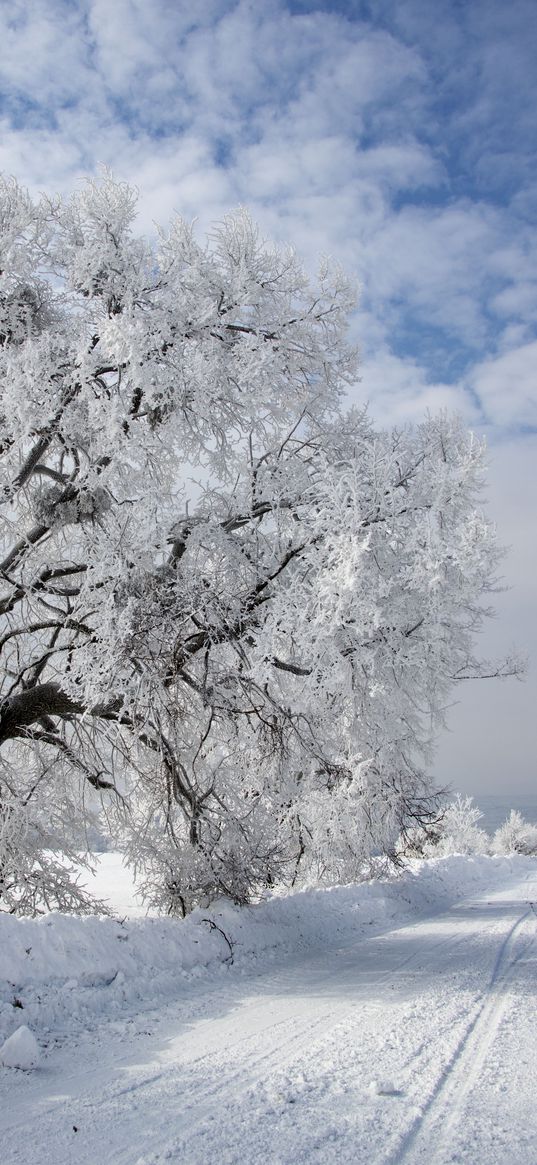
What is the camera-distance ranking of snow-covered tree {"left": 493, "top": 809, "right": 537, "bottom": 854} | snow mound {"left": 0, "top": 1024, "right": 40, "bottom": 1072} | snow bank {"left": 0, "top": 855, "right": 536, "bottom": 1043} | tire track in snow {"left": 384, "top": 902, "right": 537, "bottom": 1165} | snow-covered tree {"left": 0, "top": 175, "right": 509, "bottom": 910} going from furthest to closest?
snow-covered tree {"left": 493, "top": 809, "right": 537, "bottom": 854}
snow-covered tree {"left": 0, "top": 175, "right": 509, "bottom": 910}
snow bank {"left": 0, "top": 855, "right": 536, "bottom": 1043}
snow mound {"left": 0, "top": 1024, "right": 40, "bottom": 1072}
tire track in snow {"left": 384, "top": 902, "right": 537, "bottom": 1165}

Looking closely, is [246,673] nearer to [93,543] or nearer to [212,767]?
[93,543]

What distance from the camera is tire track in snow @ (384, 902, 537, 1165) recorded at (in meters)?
3.26

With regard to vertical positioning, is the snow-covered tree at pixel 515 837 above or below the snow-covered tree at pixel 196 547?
below

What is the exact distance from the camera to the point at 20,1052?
14.6 ft

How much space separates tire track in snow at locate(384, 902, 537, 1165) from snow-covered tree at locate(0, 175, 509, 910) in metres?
2.51

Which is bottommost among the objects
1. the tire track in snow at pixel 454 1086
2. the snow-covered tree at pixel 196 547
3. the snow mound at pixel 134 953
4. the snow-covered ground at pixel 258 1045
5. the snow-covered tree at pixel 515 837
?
the tire track in snow at pixel 454 1086

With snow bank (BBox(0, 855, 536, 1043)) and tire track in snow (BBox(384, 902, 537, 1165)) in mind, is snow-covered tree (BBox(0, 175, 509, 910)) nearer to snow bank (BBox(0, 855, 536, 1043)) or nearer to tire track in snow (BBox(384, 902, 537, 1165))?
snow bank (BBox(0, 855, 536, 1043))

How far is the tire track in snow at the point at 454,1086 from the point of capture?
3.26 meters

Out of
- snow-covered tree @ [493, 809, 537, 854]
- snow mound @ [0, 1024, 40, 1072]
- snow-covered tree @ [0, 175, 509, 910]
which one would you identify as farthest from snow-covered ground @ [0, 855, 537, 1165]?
snow-covered tree @ [493, 809, 537, 854]

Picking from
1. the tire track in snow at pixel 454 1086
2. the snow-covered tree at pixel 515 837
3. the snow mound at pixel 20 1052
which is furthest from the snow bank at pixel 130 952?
the snow-covered tree at pixel 515 837

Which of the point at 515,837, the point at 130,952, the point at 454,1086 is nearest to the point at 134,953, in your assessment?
the point at 130,952

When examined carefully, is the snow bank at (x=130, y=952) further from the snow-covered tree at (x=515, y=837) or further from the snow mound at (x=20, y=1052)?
the snow-covered tree at (x=515, y=837)

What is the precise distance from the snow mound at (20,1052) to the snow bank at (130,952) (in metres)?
Answer: 0.49

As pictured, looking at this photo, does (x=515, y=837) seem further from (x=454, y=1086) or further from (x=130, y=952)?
(x=454, y=1086)
